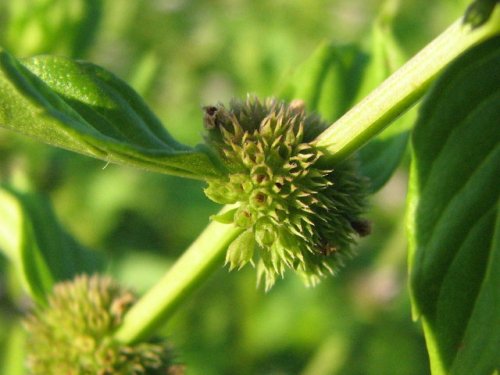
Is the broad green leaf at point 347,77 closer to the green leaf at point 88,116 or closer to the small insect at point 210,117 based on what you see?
the small insect at point 210,117

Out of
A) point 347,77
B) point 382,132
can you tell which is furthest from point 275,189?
point 347,77

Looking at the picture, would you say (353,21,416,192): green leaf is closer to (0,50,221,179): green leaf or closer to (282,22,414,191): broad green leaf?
(282,22,414,191): broad green leaf

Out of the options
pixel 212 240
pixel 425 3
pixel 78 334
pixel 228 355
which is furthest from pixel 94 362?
pixel 425 3

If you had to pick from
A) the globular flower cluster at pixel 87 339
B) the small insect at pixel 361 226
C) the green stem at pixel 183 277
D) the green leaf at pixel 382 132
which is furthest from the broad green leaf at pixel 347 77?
the globular flower cluster at pixel 87 339

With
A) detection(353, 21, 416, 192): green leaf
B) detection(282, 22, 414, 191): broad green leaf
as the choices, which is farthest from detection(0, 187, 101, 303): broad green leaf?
detection(353, 21, 416, 192): green leaf

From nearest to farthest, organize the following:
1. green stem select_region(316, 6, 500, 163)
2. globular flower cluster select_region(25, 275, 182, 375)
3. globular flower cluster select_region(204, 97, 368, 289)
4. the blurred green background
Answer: green stem select_region(316, 6, 500, 163)
globular flower cluster select_region(204, 97, 368, 289)
globular flower cluster select_region(25, 275, 182, 375)
the blurred green background

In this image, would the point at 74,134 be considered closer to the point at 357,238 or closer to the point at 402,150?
the point at 357,238
